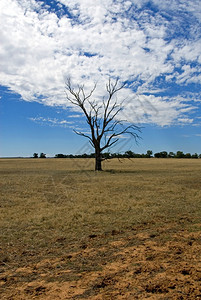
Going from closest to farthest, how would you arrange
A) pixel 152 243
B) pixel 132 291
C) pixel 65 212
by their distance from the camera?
pixel 132 291
pixel 152 243
pixel 65 212

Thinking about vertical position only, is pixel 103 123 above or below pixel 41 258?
above

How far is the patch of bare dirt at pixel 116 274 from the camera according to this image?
A: 11.5 feet

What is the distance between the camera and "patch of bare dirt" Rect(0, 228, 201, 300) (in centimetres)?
349

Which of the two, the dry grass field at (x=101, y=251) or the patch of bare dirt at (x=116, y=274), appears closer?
the patch of bare dirt at (x=116, y=274)

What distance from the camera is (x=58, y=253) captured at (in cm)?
523

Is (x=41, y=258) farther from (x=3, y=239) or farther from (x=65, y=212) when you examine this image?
(x=65, y=212)

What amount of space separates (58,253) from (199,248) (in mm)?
2911

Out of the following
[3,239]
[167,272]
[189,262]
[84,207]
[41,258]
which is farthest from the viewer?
[84,207]

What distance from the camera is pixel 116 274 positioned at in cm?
404

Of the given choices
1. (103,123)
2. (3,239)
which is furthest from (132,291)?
(103,123)

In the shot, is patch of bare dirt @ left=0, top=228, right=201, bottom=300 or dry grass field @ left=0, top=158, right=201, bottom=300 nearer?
patch of bare dirt @ left=0, top=228, right=201, bottom=300

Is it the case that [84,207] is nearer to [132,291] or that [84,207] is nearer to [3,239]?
[3,239]

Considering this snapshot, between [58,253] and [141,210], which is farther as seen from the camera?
[141,210]

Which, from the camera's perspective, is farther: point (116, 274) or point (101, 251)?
point (101, 251)
